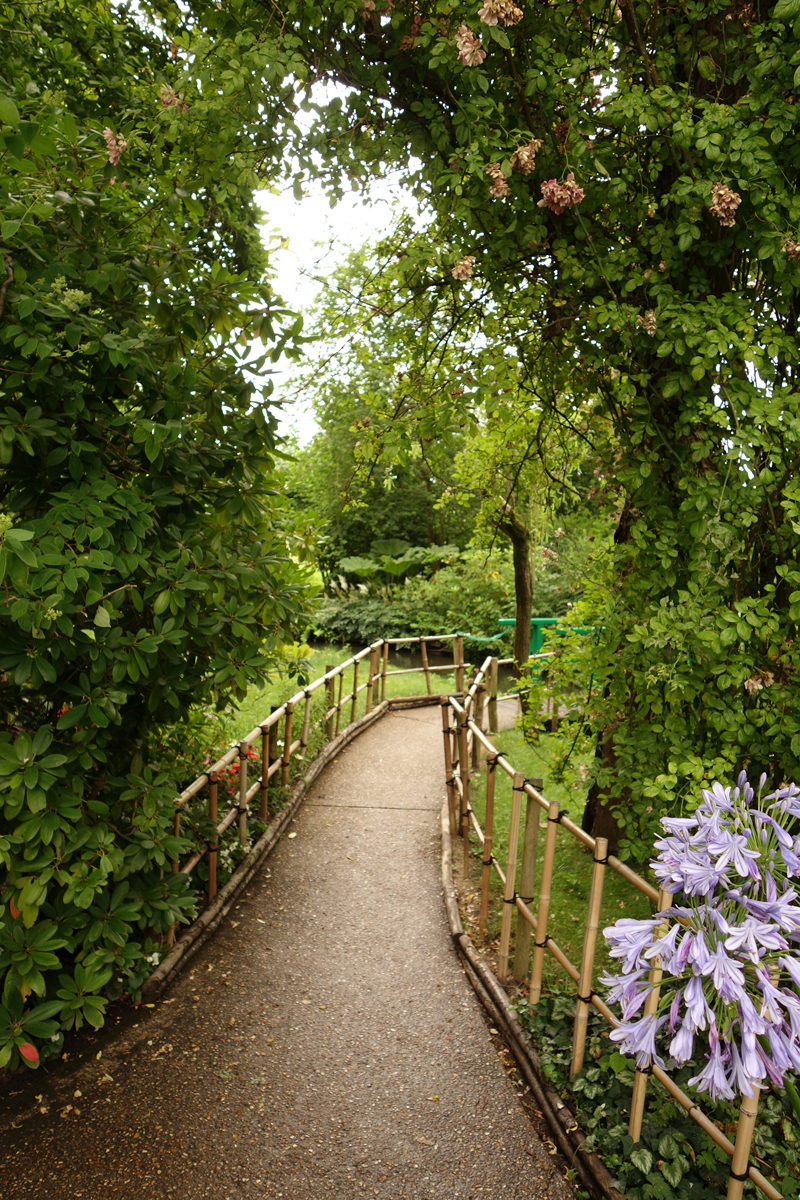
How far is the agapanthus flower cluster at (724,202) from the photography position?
2729 millimetres

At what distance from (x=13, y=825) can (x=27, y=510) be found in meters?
1.21

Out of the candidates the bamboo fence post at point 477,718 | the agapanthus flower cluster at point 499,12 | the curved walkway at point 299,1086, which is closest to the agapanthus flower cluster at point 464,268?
the agapanthus flower cluster at point 499,12

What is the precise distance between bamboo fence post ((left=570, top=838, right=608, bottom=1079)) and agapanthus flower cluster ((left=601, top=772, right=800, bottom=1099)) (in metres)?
0.86

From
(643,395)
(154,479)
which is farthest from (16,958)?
(643,395)

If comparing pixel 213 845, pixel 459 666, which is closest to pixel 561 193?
pixel 213 845

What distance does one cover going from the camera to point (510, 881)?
380cm

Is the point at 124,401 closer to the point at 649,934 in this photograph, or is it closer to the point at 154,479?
the point at 154,479

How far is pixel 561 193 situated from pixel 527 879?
9.88 ft

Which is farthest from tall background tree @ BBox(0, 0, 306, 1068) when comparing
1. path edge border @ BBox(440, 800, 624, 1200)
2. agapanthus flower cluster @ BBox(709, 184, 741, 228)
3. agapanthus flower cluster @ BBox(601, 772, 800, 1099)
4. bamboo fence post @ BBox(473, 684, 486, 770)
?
bamboo fence post @ BBox(473, 684, 486, 770)

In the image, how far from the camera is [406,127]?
3.64m

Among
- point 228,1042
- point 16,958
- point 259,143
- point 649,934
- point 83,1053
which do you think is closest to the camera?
point 649,934

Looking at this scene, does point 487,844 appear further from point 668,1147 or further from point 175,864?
point 668,1147

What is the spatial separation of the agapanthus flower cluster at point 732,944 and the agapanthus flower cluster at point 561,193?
2392 millimetres

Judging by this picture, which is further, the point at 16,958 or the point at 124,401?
the point at 124,401
